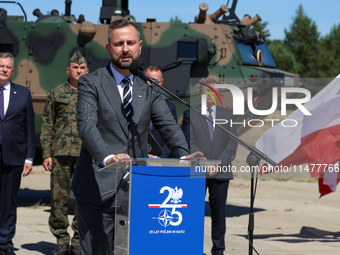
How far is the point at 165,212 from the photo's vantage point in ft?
8.88

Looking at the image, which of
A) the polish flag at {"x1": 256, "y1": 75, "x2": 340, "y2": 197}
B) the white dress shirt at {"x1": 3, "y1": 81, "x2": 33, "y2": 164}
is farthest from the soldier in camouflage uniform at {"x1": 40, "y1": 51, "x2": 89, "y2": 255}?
the polish flag at {"x1": 256, "y1": 75, "x2": 340, "y2": 197}

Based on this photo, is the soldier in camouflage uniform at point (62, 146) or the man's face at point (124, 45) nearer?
the man's face at point (124, 45)

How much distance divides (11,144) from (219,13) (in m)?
5.33

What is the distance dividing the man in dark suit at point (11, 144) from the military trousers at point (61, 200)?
0.33 metres

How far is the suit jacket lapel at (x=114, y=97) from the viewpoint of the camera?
317 cm

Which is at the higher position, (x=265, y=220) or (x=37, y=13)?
(x=37, y=13)

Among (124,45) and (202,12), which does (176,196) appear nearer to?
(124,45)

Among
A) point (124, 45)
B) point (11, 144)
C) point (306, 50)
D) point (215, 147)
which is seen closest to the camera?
point (124, 45)

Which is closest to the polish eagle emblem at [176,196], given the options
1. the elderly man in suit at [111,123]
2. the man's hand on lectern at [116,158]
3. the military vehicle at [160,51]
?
the man's hand on lectern at [116,158]

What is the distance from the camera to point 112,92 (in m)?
3.20

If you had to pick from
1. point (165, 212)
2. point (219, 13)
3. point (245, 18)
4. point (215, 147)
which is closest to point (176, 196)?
point (165, 212)

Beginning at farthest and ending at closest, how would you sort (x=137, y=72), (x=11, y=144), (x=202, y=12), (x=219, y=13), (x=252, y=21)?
(x=252, y=21)
(x=219, y=13)
(x=202, y=12)
(x=11, y=144)
(x=137, y=72)

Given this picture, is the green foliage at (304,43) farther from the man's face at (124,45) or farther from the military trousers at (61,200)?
the man's face at (124,45)

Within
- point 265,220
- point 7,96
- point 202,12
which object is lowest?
point 265,220
